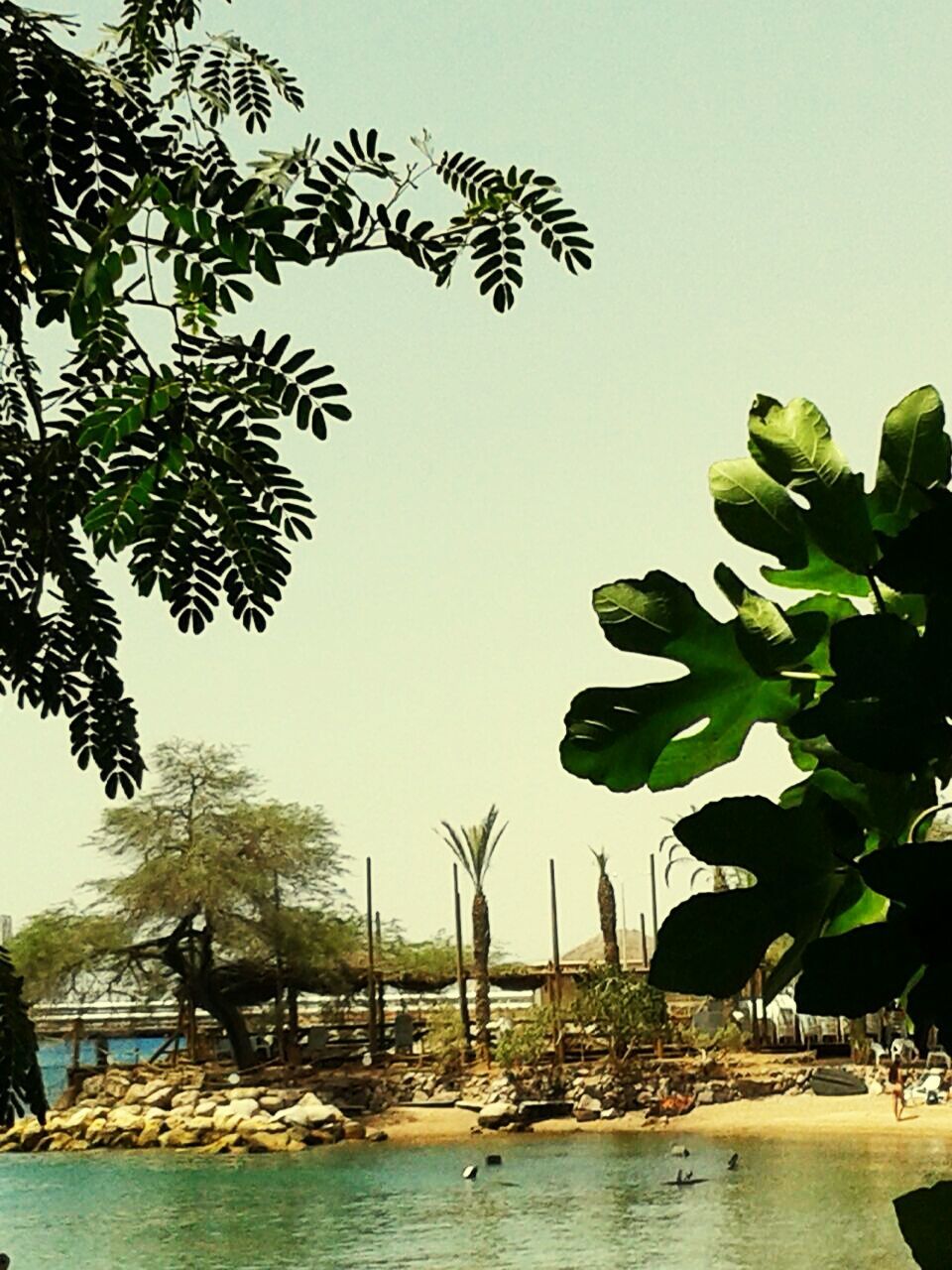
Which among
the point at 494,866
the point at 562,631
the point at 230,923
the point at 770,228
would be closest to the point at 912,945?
the point at 230,923

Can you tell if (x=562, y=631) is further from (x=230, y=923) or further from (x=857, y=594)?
(x=857, y=594)

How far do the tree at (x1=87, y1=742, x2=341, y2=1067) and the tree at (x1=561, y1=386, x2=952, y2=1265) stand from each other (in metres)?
21.7

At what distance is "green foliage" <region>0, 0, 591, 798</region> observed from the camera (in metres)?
1.06

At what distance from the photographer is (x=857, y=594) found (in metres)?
0.46

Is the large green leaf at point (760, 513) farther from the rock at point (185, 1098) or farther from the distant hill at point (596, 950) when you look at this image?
the distant hill at point (596, 950)

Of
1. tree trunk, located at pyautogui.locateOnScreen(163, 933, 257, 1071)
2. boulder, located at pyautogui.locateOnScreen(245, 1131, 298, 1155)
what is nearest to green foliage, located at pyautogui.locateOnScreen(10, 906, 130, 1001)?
tree trunk, located at pyautogui.locateOnScreen(163, 933, 257, 1071)

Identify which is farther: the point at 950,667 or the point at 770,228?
the point at 770,228

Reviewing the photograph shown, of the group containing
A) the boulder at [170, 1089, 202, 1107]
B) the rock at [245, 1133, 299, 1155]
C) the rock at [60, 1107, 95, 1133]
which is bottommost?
the rock at [245, 1133, 299, 1155]

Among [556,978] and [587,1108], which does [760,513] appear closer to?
[587,1108]

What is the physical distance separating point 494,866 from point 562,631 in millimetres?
26741

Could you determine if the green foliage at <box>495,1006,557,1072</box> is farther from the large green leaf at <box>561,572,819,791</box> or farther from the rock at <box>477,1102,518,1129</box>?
the large green leaf at <box>561,572,819,791</box>

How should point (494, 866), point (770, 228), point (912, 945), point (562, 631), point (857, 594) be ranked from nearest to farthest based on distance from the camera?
point (912, 945)
point (857, 594)
point (494, 866)
point (770, 228)
point (562, 631)

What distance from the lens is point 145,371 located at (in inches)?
53.1

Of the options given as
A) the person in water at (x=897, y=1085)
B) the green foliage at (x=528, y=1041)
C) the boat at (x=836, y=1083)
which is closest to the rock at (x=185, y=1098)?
the green foliage at (x=528, y=1041)
